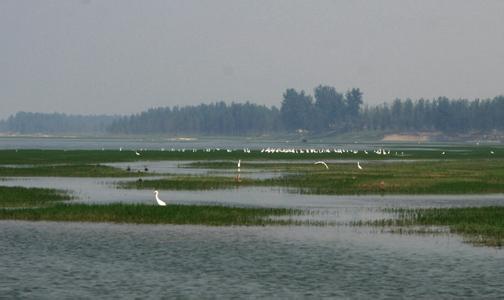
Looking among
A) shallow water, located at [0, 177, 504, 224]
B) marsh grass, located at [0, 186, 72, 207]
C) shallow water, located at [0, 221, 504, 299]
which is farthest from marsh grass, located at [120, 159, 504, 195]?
shallow water, located at [0, 221, 504, 299]

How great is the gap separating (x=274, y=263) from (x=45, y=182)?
39.6 meters

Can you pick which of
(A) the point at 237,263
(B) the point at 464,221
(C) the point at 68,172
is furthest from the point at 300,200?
(C) the point at 68,172

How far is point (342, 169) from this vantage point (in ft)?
265

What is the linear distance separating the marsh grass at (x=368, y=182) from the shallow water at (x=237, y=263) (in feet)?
69.0

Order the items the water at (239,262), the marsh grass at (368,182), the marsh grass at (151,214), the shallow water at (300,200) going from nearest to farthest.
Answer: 1. the water at (239,262)
2. the marsh grass at (151,214)
3. the shallow water at (300,200)
4. the marsh grass at (368,182)

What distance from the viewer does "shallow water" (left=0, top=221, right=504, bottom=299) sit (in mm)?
24547

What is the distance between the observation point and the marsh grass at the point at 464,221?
113ft

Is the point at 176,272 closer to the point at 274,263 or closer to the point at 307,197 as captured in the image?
A: the point at 274,263

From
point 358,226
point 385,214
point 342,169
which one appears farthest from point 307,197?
point 342,169

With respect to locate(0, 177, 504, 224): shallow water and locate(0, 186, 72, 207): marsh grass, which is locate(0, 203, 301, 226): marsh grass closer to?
locate(0, 177, 504, 224): shallow water

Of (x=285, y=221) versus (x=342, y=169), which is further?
(x=342, y=169)

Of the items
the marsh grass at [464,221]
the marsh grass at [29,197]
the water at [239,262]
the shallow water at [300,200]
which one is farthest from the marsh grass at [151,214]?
the marsh grass at [464,221]

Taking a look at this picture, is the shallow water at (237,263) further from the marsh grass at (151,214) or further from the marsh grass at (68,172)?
the marsh grass at (68,172)

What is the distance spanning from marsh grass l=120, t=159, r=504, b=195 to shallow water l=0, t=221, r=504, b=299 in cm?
2104
